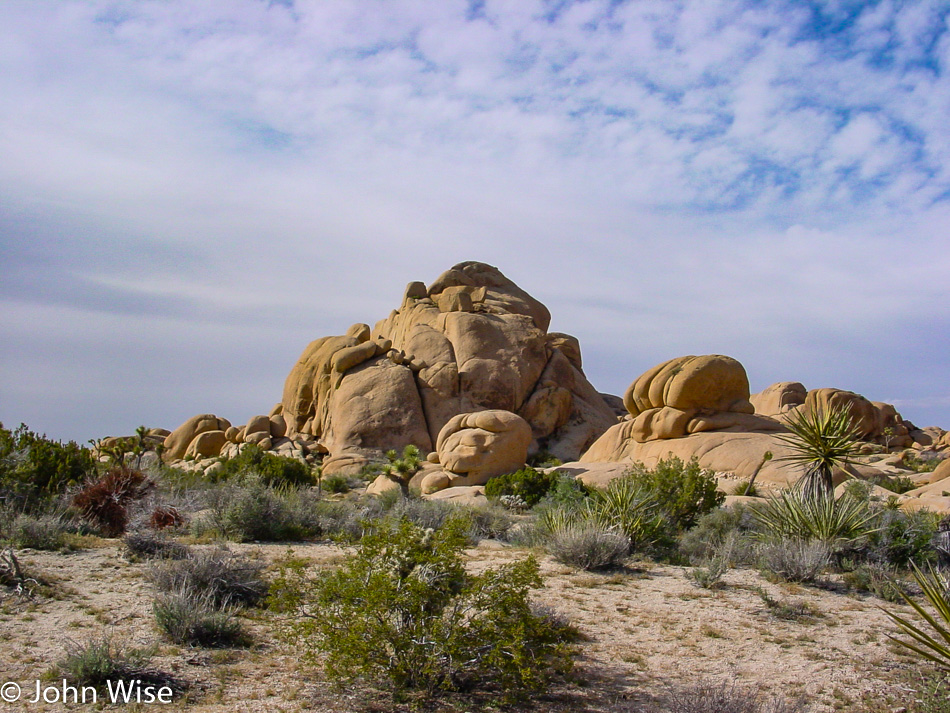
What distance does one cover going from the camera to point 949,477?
74.1ft

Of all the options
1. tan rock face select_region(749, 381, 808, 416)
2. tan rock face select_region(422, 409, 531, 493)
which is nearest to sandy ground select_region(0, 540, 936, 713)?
tan rock face select_region(422, 409, 531, 493)

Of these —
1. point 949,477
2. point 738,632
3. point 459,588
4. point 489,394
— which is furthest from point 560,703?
point 489,394

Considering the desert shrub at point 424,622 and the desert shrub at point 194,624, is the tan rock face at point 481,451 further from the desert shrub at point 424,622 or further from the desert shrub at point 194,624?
the desert shrub at point 424,622

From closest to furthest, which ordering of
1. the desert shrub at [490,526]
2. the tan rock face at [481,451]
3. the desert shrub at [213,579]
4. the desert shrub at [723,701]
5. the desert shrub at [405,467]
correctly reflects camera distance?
the desert shrub at [723,701], the desert shrub at [213,579], the desert shrub at [490,526], the desert shrub at [405,467], the tan rock face at [481,451]

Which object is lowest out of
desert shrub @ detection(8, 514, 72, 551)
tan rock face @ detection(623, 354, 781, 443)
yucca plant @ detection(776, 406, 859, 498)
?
desert shrub @ detection(8, 514, 72, 551)

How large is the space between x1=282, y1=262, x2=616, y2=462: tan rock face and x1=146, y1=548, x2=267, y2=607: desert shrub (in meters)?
24.9

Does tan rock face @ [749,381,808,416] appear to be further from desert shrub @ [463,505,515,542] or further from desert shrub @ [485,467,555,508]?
desert shrub @ [463,505,515,542]

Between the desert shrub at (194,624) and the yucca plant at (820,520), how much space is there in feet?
28.4

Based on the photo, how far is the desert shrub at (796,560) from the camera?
34.8 feet

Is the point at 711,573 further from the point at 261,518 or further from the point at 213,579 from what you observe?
the point at 261,518

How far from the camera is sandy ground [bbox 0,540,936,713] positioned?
6.26 m
